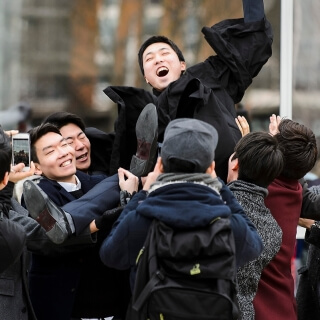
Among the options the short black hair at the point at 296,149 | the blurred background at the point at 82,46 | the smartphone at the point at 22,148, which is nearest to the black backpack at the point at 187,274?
the short black hair at the point at 296,149

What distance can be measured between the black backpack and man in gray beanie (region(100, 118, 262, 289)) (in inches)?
2.2

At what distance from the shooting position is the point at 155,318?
10.7 ft

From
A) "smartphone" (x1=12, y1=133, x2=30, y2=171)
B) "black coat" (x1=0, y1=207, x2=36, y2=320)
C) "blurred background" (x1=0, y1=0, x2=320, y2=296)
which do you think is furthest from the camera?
"blurred background" (x1=0, y1=0, x2=320, y2=296)

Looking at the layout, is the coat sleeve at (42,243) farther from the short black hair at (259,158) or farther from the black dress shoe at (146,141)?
the short black hair at (259,158)

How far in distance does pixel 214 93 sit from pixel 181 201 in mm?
979

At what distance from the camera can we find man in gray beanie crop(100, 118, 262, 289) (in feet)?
10.7

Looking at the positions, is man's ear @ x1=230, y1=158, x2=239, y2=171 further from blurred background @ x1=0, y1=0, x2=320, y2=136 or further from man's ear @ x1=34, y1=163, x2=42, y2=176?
blurred background @ x1=0, y1=0, x2=320, y2=136

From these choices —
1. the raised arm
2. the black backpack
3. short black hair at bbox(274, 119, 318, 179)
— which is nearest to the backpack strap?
the black backpack

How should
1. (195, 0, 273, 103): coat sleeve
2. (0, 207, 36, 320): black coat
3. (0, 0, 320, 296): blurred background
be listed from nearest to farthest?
1. (0, 207, 36, 320): black coat
2. (195, 0, 273, 103): coat sleeve
3. (0, 0, 320, 296): blurred background

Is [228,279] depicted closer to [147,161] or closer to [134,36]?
[147,161]

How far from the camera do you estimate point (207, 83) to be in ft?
13.6

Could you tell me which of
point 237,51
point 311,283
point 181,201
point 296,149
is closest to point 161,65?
point 237,51

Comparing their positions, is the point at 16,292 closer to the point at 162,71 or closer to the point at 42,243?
the point at 42,243

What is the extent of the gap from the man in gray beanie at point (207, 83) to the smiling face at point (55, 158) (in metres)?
0.21
